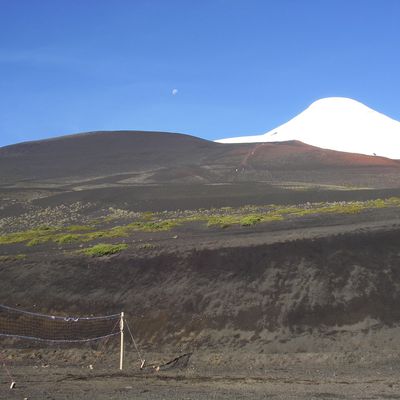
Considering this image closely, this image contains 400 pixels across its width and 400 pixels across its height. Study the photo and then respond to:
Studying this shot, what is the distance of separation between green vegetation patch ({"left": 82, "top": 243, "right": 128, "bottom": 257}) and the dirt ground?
6662mm

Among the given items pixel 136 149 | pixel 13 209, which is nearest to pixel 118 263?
pixel 13 209

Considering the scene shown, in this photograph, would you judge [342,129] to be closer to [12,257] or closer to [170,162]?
[170,162]

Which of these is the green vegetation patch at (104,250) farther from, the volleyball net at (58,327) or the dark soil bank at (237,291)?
the volleyball net at (58,327)

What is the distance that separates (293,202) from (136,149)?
2333 inches

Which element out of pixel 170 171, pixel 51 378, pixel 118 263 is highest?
pixel 170 171

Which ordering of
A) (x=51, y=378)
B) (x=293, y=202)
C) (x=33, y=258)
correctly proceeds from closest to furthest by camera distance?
(x=51, y=378), (x=33, y=258), (x=293, y=202)

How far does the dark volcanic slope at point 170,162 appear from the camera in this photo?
67.3 metres

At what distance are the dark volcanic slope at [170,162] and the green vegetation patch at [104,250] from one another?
139 feet

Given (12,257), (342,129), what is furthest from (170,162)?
(12,257)

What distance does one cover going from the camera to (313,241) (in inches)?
734

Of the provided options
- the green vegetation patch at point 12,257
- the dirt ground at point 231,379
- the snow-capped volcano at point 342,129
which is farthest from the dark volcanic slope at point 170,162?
the dirt ground at point 231,379

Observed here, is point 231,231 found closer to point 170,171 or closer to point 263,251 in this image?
point 263,251

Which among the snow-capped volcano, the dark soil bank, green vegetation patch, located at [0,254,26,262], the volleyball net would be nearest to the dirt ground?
the dark soil bank

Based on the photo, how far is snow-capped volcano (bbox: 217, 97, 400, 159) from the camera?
100688mm
